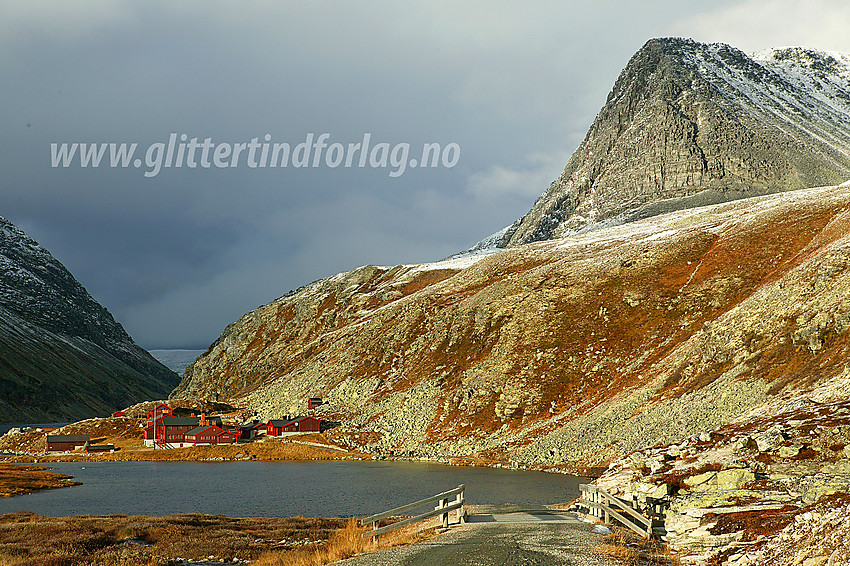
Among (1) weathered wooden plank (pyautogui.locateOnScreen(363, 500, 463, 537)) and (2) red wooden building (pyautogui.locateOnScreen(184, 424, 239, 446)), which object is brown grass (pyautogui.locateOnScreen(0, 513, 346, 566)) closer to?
(1) weathered wooden plank (pyautogui.locateOnScreen(363, 500, 463, 537))

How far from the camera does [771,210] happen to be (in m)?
140

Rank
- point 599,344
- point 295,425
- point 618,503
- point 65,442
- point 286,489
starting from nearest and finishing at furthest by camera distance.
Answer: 1. point 618,503
2. point 286,489
3. point 599,344
4. point 295,425
5. point 65,442

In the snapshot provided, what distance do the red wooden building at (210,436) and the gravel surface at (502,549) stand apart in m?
117

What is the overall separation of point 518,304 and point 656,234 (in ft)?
153

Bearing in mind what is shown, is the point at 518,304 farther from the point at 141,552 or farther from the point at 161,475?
the point at 141,552

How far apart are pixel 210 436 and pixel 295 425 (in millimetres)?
22956

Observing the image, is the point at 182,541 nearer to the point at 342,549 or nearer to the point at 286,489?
the point at 342,549

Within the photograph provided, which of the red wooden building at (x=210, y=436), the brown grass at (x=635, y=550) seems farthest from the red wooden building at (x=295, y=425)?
the brown grass at (x=635, y=550)

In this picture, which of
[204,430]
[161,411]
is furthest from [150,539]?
[161,411]

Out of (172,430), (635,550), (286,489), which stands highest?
(635,550)

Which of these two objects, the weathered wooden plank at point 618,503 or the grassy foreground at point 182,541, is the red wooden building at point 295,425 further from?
the weathered wooden plank at point 618,503

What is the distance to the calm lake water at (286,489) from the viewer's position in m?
56.6

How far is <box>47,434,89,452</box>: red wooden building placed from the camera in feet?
461

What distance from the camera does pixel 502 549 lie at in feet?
76.3
